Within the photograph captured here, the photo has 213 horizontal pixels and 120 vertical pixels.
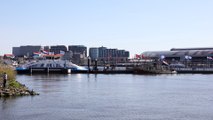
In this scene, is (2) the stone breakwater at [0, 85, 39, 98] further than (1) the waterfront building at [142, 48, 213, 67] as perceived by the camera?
No

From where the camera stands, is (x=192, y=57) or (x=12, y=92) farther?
(x=192, y=57)

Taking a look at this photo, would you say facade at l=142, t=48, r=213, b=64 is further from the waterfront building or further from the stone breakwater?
the stone breakwater

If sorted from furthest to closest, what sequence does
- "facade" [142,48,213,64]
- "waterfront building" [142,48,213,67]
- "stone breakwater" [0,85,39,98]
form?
"facade" [142,48,213,64], "waterfront building" [142,48,213,67], "stone breakwater" [0,85,39,98]

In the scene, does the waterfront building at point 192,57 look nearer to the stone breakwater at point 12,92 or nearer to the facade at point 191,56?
the facade at point 191,56

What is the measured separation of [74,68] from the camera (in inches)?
4156

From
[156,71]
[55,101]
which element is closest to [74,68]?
[156,71]

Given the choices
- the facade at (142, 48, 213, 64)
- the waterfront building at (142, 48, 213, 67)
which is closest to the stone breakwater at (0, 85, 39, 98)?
the waterfront building at (142, 48, 213, 67)

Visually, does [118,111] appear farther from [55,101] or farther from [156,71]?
[156,71]

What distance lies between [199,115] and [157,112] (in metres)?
2.93

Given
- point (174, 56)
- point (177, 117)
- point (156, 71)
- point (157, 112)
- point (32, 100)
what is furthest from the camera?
point (174, 56)

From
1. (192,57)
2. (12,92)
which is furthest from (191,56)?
(12,92)

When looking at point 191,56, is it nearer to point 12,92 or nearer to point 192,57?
point 192,57

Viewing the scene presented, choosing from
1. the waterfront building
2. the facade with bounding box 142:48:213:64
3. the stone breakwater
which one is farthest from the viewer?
the facade with bounding box 142:48:213:64

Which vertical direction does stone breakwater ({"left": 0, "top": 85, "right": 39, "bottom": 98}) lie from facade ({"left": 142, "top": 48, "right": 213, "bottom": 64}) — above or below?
below
